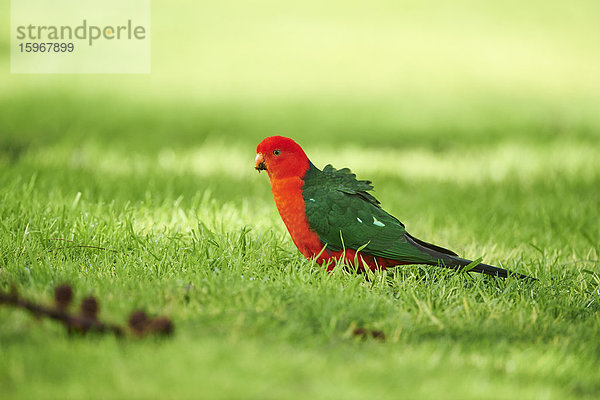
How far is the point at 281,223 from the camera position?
4.53 m

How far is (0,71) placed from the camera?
33.3ft

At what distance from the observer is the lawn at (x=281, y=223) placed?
85.7 inches

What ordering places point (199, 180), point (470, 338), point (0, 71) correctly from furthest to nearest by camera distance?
point (0, 71) → point (199, 180) → point (470, 338)

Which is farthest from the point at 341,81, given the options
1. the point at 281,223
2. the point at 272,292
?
the point at 272,292

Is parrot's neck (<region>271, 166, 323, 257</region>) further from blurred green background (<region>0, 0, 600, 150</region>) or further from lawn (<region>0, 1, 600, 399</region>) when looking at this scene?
blurred green background (<region>0, 0, 600, 150</region>)

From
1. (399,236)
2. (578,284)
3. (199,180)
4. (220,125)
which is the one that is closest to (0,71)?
(220,125)

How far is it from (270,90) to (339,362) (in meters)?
8.48

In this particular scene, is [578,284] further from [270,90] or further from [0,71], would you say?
[0,71]

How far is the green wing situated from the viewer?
337 cm

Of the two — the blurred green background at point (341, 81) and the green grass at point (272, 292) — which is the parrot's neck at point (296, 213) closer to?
the green grass at point (272, 292)

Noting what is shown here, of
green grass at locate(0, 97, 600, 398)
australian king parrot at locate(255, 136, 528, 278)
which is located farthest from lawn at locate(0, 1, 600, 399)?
australian king parrot at locate(255, 136, 528, 278)

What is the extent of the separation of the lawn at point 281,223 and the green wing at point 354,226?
0.53 feet

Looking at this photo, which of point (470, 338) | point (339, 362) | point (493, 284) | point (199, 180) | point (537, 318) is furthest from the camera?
point (199, 180)

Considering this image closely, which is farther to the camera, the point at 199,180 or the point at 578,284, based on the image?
the point at 199,180
